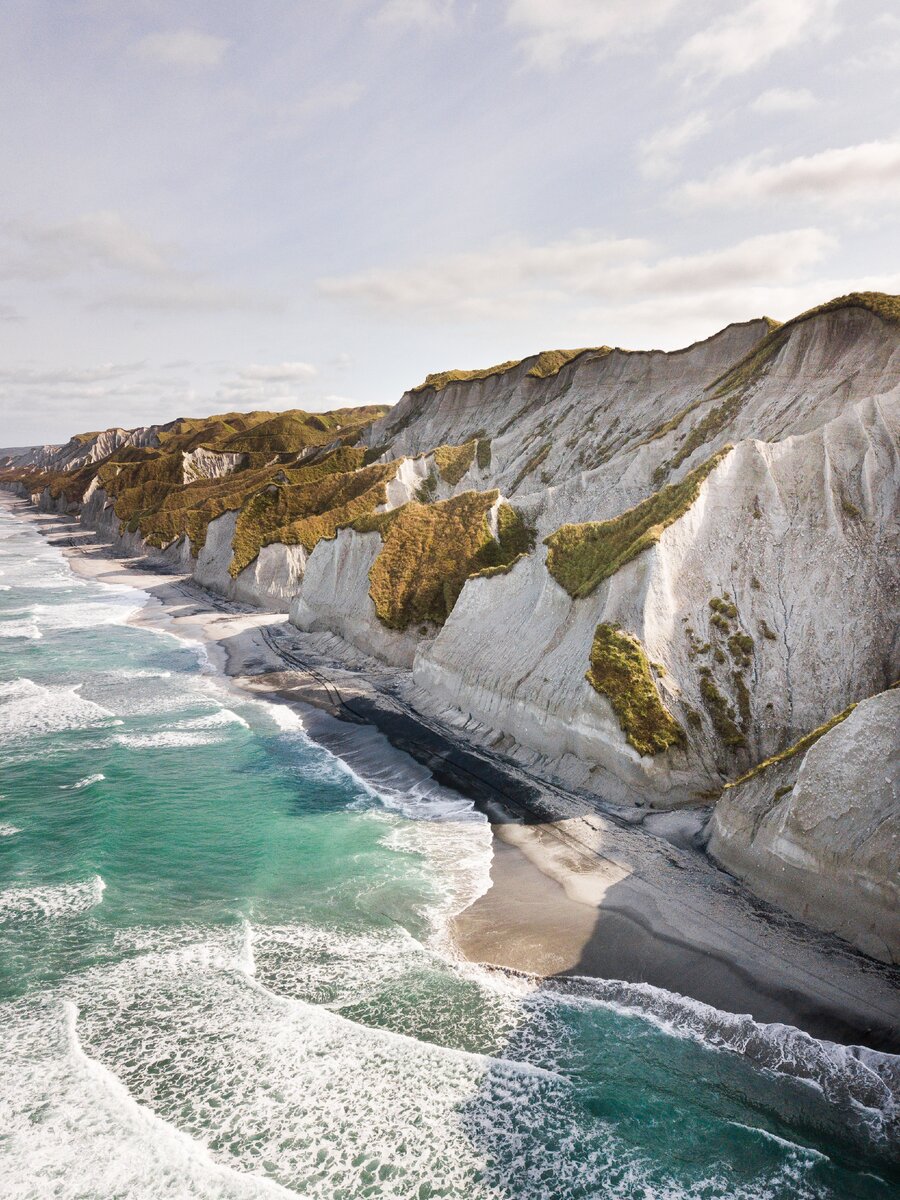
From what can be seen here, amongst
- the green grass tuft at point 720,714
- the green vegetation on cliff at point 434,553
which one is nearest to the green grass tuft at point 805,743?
the green grass tuft at point 720,714

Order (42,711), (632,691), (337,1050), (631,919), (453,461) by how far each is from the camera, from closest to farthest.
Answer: (337,1050)
(631,919)
(632,691)
(42,711)
(453,461)

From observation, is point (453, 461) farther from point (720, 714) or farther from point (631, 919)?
point (631, 919)

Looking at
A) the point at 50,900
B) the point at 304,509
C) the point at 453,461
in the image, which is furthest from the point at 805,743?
the point at 304,509

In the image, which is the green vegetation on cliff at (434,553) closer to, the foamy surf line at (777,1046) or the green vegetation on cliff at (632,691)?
the green vegetation on cliff at (632,691)

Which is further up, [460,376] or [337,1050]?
[460,376]

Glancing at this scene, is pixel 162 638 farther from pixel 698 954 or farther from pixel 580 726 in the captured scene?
pixel 698 954

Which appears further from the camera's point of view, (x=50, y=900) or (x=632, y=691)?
(x=632, y=691)

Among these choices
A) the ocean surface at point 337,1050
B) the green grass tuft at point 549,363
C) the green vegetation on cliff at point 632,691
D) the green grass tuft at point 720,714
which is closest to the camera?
the ocean surface at point 337,1050
